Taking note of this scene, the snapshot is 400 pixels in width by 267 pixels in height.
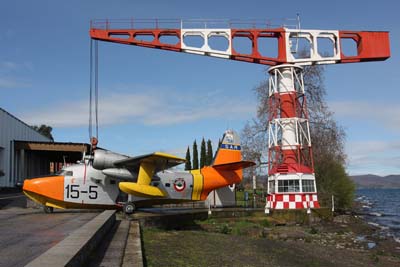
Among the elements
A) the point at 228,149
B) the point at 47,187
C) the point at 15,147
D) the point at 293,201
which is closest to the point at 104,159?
the point at 47,187

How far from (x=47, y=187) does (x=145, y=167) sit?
4.57 m

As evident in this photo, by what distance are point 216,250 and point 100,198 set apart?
7747 mm

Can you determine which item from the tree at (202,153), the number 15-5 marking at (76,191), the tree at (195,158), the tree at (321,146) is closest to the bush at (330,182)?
the tree at (321,146)

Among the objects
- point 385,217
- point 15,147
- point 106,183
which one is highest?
point 15,147

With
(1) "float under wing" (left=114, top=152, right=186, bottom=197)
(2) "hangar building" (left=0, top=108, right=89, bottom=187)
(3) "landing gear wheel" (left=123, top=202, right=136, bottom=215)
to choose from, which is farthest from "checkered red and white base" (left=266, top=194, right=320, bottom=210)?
(2) "hangar building" (left=0, top=108, right=89, bottom=187)

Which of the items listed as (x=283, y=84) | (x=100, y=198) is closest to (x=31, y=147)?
(x=100, y=198)

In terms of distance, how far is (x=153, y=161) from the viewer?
1759 cm

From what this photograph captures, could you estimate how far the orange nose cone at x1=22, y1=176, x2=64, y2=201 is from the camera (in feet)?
57.1

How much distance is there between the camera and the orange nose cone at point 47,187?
685 inches

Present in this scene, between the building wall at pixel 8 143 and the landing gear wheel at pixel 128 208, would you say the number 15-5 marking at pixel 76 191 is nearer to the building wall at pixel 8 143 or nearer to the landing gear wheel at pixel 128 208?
the landing gear wheel at pixel 128 208

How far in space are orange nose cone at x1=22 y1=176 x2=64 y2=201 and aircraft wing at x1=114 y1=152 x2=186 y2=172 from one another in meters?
2.76

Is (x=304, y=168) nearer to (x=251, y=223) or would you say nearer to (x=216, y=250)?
(x=251, y=223)

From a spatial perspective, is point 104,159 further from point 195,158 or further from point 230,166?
point 195,158

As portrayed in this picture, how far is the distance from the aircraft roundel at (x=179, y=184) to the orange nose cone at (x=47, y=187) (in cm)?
569
